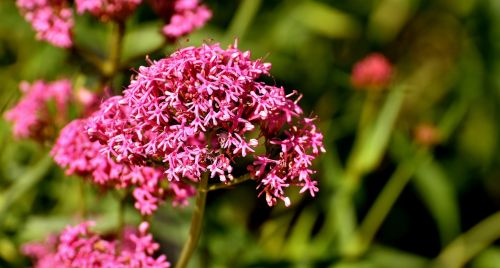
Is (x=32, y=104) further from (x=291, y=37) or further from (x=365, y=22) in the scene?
(x=365, y=22)

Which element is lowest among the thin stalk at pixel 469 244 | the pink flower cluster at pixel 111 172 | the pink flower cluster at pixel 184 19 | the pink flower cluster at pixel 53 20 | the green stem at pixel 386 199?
the thin stalk at pixel 469 244

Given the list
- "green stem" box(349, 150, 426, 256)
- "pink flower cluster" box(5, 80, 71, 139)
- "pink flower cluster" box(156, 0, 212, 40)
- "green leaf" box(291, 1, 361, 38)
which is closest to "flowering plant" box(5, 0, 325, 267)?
"pink flower cluster" box(5, 80, 71, 139)

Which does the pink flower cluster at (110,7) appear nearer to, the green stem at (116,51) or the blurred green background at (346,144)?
the green stem at (116,51)

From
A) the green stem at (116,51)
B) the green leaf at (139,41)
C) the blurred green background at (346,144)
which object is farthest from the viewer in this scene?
the green leaf at (139,41)

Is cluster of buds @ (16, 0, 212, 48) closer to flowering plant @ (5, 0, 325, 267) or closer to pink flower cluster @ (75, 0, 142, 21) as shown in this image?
pink flower cluster @ (75, 0, 142, 21)

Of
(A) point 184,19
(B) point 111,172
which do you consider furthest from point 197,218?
(A) point 184,19

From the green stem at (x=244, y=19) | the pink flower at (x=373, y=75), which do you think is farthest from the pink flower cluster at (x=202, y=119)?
the pink flower at (x=373, y=75)

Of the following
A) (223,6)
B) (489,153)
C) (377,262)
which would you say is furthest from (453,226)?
(223,6)

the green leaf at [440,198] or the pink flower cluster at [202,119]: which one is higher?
the pink flower cluster at [202,119]
